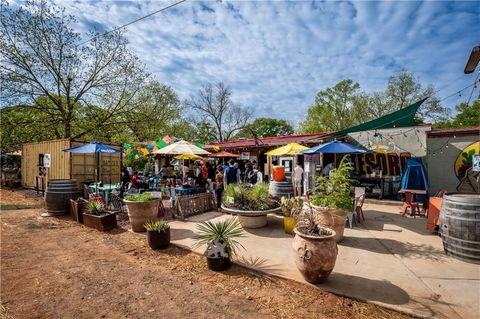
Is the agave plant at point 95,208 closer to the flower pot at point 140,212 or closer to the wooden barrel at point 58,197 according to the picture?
the flower pot at point 140,212

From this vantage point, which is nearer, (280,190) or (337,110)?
(280,190)

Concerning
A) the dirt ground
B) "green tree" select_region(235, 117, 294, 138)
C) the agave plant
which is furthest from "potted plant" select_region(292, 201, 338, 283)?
"green tree" select_region(235, 117, 294, 138)

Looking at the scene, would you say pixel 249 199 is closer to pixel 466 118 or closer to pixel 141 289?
pixel 141 289

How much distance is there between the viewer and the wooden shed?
1194 centimetres

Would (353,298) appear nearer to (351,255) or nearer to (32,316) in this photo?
(351,255)

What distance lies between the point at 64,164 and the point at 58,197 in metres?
4.65

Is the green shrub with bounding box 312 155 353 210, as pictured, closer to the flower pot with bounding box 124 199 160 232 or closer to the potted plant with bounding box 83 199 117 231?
the flower pot with bounding box 124 199 160 232

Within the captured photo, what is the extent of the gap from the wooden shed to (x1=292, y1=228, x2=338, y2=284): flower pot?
35.0 ft

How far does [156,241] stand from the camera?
5258mm

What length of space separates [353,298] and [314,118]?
110 feet

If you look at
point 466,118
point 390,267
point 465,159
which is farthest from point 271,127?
point 390,267

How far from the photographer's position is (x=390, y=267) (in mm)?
4203

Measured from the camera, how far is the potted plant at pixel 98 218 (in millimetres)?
6742

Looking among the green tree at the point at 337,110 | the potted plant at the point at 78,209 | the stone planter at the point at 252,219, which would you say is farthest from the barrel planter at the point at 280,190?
the green tree at the point at 337,110
